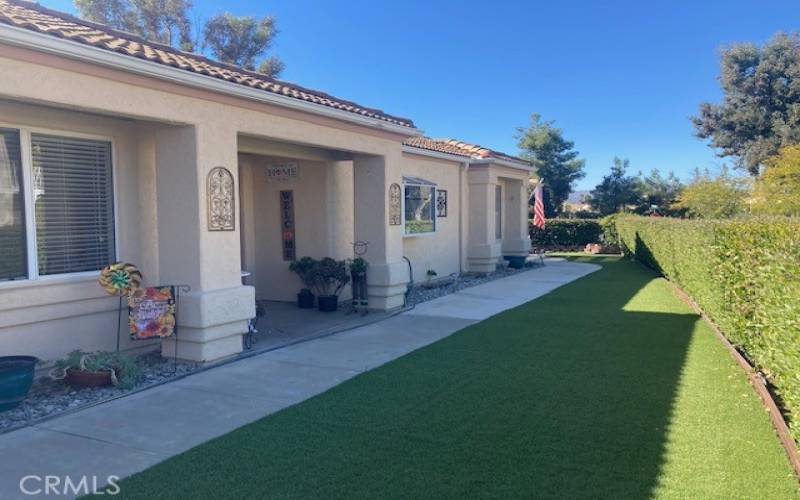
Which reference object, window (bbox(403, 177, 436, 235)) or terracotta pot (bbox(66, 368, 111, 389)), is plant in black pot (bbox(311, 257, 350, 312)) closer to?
window (bbox(403, 177, 436, 235))

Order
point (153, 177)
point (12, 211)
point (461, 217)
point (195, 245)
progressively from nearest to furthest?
point (12, 211) → point (195, 245) → point (153, 177) → point (461, 217)

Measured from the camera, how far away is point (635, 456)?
4.47m

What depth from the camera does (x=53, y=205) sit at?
6867 mm

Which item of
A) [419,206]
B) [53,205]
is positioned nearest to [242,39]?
[419,206]

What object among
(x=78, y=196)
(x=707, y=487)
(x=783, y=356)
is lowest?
(x=707, y=487)

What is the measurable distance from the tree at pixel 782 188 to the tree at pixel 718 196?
2.78 metres

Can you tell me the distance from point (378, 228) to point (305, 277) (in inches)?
64.4

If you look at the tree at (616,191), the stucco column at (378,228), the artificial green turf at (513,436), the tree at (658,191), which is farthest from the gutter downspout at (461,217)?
the tree at (616,191)

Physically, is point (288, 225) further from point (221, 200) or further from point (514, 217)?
point (514, 217)

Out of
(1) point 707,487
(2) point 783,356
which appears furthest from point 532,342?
(1) point 707,487

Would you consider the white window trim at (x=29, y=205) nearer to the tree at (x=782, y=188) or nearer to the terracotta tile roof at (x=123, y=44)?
the terracotta tile roof at (x=123, y=44)

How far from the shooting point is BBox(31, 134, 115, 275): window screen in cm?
673

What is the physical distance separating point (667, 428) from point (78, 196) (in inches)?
267

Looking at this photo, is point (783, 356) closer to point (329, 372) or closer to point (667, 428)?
point (667, 428)
